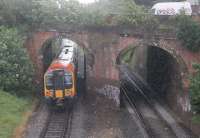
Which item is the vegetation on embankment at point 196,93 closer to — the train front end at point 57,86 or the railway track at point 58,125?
the railway track at point 58,125

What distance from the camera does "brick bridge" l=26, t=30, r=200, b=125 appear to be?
91.7 ft

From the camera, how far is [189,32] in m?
26.7

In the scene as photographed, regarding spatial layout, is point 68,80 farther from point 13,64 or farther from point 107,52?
point 107,52

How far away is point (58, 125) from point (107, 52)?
7.30 metres

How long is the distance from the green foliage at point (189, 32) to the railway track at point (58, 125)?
895cm

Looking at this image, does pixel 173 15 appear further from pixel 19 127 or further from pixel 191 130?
pixel 19 127

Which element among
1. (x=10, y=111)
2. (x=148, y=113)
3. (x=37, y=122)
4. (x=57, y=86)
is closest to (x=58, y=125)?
(x=37, y=122)

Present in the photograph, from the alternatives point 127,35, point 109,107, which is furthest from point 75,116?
point 127,35

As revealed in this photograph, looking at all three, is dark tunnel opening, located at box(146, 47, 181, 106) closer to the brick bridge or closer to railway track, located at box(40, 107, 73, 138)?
the brick bridge

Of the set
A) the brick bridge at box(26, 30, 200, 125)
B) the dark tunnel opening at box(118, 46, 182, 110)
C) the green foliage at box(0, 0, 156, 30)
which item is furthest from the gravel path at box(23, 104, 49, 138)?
the dark tunnel opening at box(118, 46, 182, 110)

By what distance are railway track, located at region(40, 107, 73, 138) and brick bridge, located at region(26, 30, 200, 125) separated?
4.03 meters

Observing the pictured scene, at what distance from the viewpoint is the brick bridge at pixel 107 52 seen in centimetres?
2795

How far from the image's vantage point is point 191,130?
25828mm

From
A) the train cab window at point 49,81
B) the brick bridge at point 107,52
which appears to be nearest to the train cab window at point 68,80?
the train cab window at point 49,81
